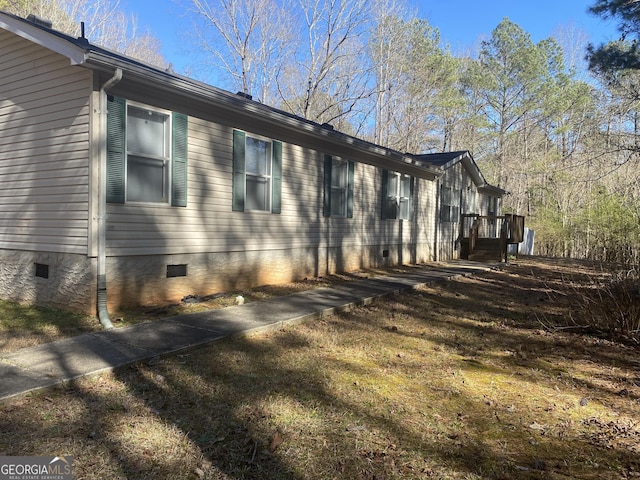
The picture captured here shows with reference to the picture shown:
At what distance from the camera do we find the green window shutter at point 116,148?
18.9ft

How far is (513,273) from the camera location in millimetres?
12734

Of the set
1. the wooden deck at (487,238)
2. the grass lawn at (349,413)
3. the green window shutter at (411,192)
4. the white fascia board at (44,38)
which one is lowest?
the grass lawn at (349,413)

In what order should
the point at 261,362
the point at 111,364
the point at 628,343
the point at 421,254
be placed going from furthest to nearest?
the point at 421,254
the point at 628,343
the point at 261,362
the point at 111,364

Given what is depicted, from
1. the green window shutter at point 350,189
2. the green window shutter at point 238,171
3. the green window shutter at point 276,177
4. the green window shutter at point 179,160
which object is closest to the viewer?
the green window shutter at point 179,160

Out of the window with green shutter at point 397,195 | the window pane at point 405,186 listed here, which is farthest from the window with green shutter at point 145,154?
the window pane at point 405,186

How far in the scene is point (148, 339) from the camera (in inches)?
186

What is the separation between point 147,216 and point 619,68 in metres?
9.11

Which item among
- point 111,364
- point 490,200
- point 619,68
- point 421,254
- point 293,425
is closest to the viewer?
point 293,425

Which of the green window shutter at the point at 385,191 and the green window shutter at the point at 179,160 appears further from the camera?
the green window shutter at the point at 385,191

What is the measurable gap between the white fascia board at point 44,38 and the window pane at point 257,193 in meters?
3.45

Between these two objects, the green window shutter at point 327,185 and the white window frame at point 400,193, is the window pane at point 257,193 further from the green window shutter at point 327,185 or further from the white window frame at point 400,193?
the white window frame at point 400,193

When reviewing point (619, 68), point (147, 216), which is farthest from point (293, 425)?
point (619, 68)

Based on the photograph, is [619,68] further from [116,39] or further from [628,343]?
[116,39]

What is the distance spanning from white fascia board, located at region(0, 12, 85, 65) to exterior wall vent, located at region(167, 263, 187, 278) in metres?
3.07
